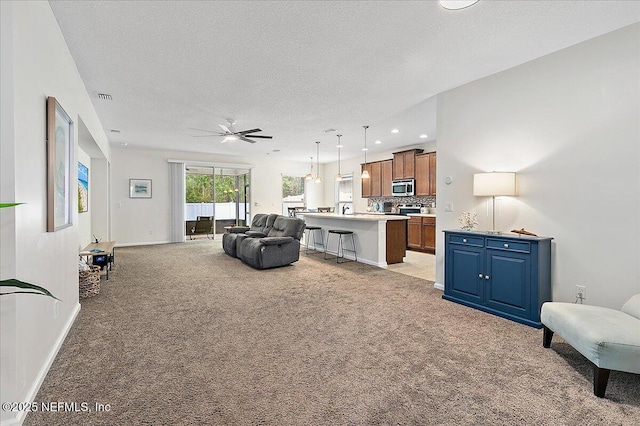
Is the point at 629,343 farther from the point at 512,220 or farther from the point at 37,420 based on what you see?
the point at 37,420

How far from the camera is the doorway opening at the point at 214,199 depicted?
32.2ft

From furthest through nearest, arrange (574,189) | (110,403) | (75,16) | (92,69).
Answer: (92,69), (574,189), (75,16), (110,403)

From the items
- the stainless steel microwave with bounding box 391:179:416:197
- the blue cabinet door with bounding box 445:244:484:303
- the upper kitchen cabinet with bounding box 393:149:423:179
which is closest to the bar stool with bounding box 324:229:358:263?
the stainless steel microwave with bounding box 391:179:416:197

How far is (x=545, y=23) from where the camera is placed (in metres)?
2.71

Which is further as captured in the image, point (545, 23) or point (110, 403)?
point (545, 23)

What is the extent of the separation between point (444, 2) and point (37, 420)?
3.68 m

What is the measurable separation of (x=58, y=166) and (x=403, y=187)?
7.31 m

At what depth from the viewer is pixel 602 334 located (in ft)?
6.76

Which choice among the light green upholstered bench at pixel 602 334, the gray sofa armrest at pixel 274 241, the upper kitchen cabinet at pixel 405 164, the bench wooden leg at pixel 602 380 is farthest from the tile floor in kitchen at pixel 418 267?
the bench wooden leg at pixel 602 380

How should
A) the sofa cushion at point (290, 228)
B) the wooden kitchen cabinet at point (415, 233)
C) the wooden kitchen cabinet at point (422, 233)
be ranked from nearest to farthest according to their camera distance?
the sofa cushion at point (290, 228)
the wooden kitchen cabinet at point (422, 233)
the wooden kitchen cabinet at point (415, 233)

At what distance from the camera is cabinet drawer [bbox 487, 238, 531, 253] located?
10.5ft

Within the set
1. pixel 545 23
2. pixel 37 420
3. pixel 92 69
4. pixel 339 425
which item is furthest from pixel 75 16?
pixel 545 23

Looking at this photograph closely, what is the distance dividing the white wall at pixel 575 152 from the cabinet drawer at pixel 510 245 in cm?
38

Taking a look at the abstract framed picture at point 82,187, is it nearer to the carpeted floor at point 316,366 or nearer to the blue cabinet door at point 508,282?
the carpeted floor at point 316,366
